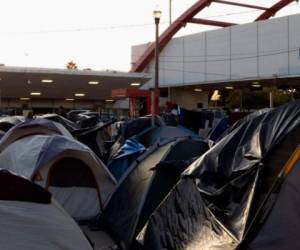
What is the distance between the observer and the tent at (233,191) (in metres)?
4.78

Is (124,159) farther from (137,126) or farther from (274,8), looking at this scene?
(274,8)

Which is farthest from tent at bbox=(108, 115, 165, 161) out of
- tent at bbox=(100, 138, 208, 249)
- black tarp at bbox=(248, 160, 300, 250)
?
black tarp at bbox=(248, 160, 300, 250)

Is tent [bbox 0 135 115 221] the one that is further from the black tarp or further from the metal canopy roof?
the metal canopy roof

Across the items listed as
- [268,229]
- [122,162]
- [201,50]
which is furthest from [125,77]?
[268,229]

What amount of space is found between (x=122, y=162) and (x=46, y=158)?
84.7 inches

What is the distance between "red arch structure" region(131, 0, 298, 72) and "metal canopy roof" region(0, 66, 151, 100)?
9191 millimetres

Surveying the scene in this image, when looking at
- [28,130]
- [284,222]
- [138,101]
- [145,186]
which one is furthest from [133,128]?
[138,101]

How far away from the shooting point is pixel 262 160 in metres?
4.99

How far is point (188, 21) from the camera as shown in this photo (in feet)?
202

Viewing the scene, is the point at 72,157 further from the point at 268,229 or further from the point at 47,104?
the point at 47,104

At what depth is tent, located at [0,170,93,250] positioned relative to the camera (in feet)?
12.8

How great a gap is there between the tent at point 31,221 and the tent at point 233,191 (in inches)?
51.6

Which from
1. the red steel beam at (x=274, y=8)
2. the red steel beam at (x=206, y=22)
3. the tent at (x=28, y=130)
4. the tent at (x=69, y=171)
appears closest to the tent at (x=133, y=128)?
the tent at (x=28, y=130)

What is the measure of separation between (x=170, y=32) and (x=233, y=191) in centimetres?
5300
